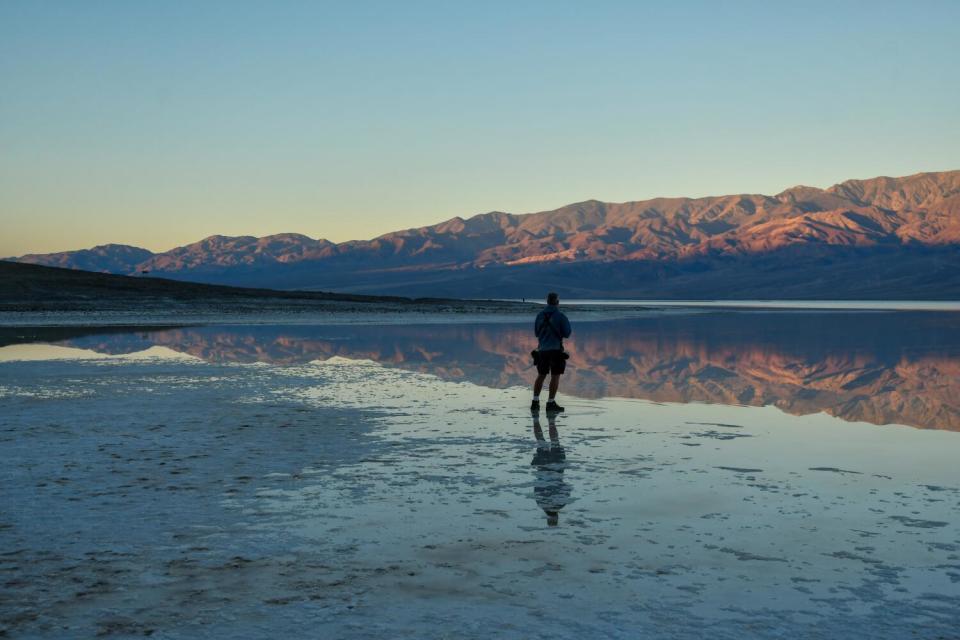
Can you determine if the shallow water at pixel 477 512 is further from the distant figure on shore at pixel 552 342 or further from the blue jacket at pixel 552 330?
the blue jacket at pixel 552 330

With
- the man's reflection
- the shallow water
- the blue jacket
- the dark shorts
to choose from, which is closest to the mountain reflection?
the shallow water

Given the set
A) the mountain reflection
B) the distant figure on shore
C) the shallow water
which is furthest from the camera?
the mountain reflection

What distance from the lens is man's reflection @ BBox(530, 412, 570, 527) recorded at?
343 inches

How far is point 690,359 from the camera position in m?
27.5

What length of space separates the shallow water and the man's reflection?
0.05m

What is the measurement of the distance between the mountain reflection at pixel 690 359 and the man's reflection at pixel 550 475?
5.59 meters

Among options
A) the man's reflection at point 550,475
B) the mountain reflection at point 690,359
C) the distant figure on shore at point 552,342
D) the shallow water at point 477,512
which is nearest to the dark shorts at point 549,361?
the distant figure on shore at point 552,342

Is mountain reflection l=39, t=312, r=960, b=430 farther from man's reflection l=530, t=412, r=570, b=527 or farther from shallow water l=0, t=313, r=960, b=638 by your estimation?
man's reflection l=530, t=412, r=570, b=527

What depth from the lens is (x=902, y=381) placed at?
67.2 ft

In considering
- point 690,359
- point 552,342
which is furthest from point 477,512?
point 690,359

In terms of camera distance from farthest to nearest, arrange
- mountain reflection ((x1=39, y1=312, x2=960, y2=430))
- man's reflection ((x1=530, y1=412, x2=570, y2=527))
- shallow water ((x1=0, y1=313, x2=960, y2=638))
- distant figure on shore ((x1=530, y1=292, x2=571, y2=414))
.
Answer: mountain reflection ((x1=39, y1=312, x2=960, y2=430)), distant figure on shore ((x1=530, y1=292, x2=571, y2=414)), man's reflection ((x1=530, y1=412, x2=570, y2=527)), shallow water ((x1=0, y1=313, x2=960, y2=638))

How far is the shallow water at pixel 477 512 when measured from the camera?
5863 mm

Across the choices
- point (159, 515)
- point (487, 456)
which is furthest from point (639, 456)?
point (159, 515)

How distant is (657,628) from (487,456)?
6002mm
